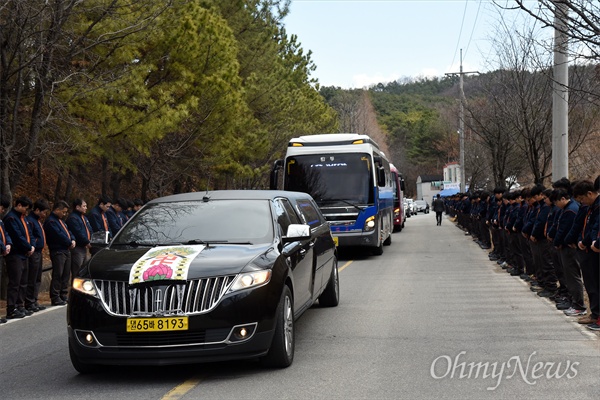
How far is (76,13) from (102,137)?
3.32 meters

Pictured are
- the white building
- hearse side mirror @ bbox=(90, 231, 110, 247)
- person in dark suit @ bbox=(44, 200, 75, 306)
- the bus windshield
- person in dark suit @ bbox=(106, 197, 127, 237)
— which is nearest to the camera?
hearse side mirror @ bbox=(90, 231, 110, 247)

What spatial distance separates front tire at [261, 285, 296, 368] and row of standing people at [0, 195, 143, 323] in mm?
4794

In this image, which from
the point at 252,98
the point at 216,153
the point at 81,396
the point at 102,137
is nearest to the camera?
the point at 81,396

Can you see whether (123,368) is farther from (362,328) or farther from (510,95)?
(510,95)

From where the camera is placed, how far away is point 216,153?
2452 centimetres

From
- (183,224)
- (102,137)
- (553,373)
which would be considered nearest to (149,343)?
(183,224)

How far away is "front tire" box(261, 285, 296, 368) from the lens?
21.7ft

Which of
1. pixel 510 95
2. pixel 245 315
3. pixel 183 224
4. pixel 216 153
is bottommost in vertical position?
pixel 245 315

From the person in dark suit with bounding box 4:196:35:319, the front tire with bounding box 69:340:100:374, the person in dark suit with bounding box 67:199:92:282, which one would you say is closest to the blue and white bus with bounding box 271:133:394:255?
the person in dark suit with bounding box 67:199:92:282

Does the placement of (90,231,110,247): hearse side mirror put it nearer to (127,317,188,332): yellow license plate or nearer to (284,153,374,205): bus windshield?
(127,317,188,332): yellow license plate

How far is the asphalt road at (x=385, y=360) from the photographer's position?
601cm

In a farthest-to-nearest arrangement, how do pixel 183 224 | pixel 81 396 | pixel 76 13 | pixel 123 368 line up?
pixel 76 13
pixel 183 224
pixel 123 368
pixel 81 396
